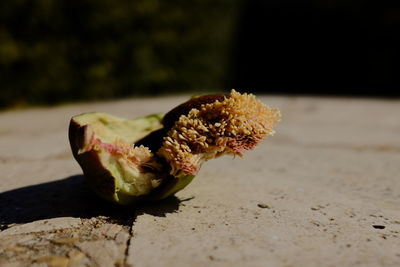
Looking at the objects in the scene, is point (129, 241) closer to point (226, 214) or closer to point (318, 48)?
point (226, 214)

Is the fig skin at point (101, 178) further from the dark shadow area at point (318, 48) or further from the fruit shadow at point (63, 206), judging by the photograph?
the dark shadow area at point (318, 48)

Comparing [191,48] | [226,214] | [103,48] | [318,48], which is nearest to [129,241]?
[226,214]

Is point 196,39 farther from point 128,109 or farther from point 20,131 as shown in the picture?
point 20,131

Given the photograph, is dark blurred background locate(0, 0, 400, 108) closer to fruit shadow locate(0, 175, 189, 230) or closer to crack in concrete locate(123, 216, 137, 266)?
fruit shadow locate(0, 175, 189, 230)

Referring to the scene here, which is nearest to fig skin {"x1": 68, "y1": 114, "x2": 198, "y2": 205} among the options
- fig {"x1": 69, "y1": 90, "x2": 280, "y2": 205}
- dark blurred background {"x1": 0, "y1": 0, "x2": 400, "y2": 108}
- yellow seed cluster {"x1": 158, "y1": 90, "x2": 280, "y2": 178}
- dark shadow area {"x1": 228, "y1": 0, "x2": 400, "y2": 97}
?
fig {"x1": 69, "y1": 90, "x2": 280, "y2": 205}

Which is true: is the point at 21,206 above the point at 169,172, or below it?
below

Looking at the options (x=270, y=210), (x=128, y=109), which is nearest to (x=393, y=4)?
(x=128, y=109)

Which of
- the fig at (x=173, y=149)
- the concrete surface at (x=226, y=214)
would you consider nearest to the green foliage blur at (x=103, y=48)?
the concrete surface at (x=226, y=214)
